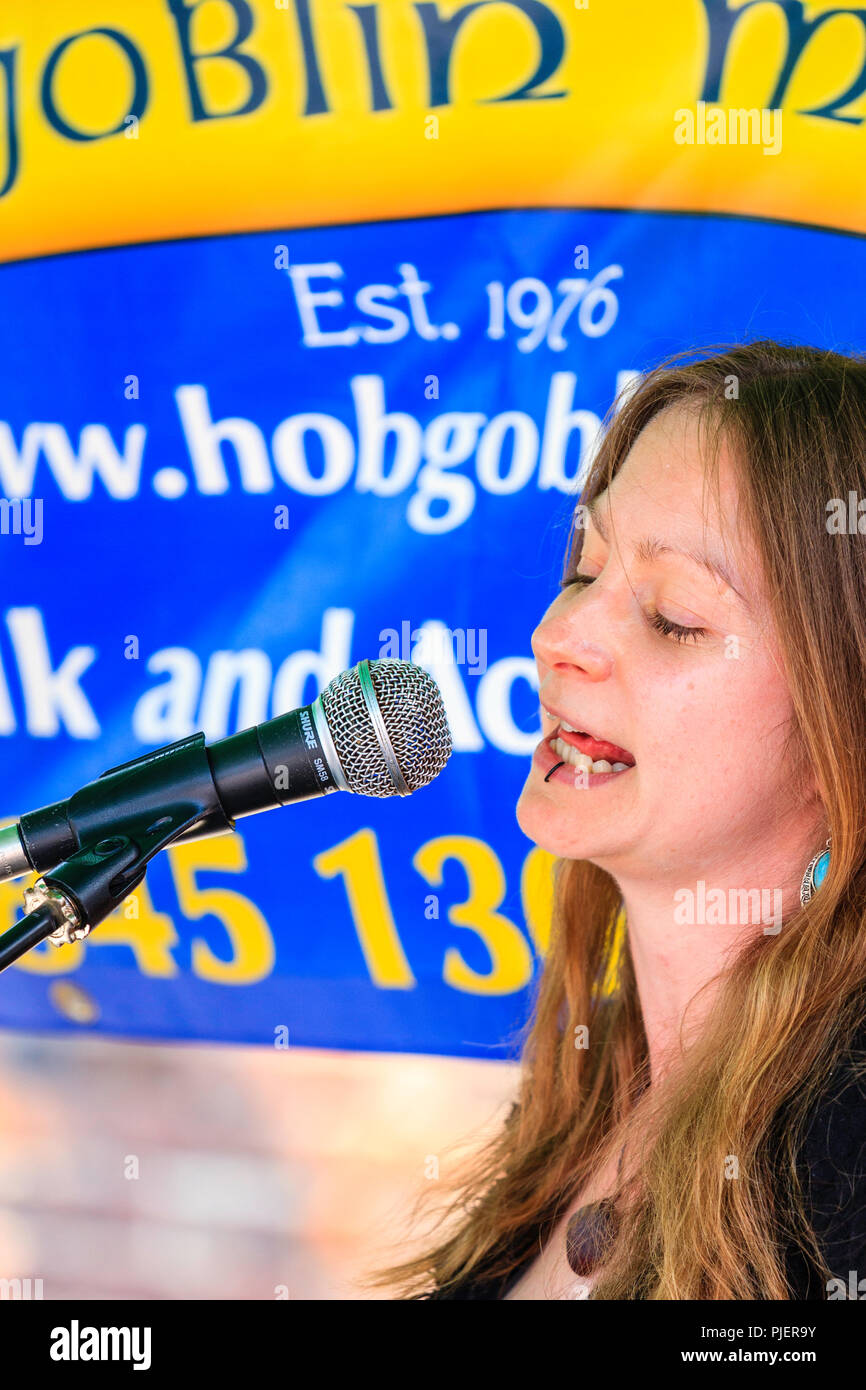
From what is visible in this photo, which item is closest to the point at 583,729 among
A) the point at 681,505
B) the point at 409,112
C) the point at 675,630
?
the point at 675,630

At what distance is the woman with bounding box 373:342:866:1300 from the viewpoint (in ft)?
3.28

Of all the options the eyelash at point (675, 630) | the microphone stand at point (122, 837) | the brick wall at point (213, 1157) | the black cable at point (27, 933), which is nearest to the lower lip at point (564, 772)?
the eyelash at point (675, 630)

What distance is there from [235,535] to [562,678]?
→ 42.7 inches

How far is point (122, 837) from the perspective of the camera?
86 centimetres

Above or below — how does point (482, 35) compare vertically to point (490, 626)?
above

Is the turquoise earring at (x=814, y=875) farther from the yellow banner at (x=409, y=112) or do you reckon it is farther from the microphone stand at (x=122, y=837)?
the yellow banner at (x=409, y=112)

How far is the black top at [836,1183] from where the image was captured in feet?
3.00

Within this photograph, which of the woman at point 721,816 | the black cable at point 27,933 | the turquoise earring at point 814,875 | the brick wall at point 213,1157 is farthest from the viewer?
the brick wall at point 213,1157

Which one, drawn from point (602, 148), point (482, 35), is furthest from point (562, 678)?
point (482, 35)

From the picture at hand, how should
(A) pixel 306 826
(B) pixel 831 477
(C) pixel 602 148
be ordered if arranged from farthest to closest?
(A) pixel 306 826 < (C) pixel 602 148 < (B) pixel 831 477

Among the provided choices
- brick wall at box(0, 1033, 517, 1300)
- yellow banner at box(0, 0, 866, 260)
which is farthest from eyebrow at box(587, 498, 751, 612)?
brick wall at box(0, 1033, 517, 1300)

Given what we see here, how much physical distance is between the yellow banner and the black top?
1.46m

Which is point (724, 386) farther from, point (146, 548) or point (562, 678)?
point (146, 548)

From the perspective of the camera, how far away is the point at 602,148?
1.97 metres
